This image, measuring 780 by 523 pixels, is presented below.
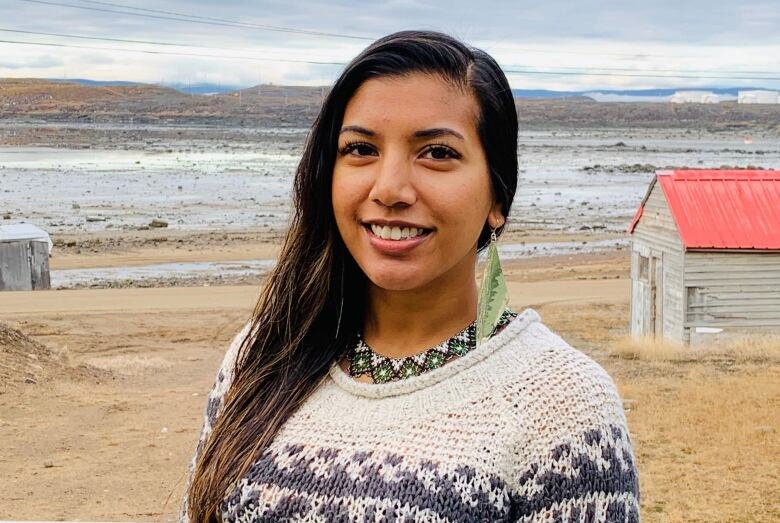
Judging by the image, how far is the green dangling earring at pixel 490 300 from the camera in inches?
73.2

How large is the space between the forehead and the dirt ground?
22.3 feet

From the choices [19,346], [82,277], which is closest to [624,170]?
[82,277]

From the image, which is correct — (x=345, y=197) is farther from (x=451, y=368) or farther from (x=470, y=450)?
(x=470, y=450)

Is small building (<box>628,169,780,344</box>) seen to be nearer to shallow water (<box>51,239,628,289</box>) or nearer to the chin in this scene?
shallow water (<box>51,239,628,289</box>)

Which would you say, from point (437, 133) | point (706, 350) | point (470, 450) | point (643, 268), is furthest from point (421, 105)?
point (643, 268)

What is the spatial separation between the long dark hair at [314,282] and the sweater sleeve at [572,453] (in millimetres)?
397

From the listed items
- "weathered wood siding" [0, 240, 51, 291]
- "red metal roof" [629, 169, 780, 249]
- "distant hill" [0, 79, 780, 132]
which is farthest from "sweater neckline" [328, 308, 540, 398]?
"distant hill" [0, 79, 780, 132]

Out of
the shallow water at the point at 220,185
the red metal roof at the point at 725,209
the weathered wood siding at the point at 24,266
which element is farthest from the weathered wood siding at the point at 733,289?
the weathered wood siding at the point at 24,266

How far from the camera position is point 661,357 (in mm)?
15484

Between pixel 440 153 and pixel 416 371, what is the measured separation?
391 mm

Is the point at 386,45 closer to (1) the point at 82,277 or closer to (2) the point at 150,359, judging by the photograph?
(2) the point at 150,359

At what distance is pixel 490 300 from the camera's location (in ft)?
6.22

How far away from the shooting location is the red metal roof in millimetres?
16219

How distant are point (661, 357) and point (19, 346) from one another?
29.3ft
